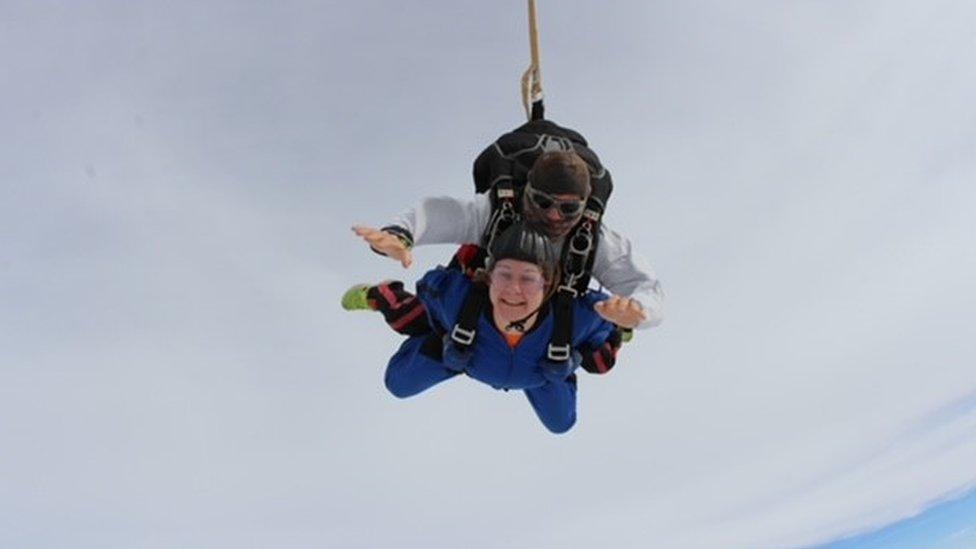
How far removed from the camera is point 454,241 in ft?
18.0

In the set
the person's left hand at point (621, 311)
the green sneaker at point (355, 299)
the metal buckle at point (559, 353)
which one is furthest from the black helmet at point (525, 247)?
the green sneaker at point (355, 299)

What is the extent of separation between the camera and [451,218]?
212 inches

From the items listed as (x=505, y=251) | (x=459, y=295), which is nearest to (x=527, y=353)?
(x=459, y=295)

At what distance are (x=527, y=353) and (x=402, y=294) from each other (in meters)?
0.89

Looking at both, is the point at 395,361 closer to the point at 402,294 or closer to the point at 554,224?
the point at 402,294

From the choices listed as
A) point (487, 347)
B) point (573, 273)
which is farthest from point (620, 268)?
point (487, 347)

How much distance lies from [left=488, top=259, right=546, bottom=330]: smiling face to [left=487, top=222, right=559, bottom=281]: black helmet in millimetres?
30

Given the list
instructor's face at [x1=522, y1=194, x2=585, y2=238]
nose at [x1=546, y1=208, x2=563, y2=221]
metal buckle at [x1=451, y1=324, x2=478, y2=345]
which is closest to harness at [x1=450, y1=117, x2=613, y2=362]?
metal buckle at [x1=451, y1=324, x2=478, y2=345]

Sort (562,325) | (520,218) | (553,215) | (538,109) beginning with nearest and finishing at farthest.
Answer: (553,215), (520,218), (562,325), (538,109)

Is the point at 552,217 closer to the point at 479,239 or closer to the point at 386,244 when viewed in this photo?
the point at 479,239

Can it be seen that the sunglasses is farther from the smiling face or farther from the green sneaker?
the green sneaker

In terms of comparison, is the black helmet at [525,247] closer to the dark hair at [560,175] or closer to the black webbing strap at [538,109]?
the dark hair at [560,175]

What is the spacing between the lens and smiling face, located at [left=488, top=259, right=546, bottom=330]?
5.07 meters

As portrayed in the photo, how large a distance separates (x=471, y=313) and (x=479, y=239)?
442 millimetres
